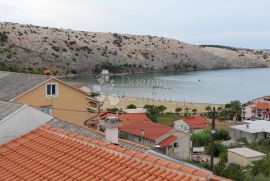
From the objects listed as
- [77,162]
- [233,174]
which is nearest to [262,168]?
[233,174]

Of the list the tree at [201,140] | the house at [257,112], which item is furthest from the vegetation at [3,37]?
the tree at [201,140]

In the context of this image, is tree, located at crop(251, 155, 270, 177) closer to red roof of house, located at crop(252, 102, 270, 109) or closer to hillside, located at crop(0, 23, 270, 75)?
red roof of house, located at crop(252, 102, 270, 109)

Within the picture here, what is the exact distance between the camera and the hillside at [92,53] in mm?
97750

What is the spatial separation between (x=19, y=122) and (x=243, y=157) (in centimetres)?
2025

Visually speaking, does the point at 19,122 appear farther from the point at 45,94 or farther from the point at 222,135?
the point at 222,135

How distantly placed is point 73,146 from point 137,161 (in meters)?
1.56

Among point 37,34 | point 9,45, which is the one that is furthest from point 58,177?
point 37,34

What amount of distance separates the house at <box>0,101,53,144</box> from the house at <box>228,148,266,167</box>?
19593mm

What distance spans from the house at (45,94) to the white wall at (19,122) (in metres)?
10.2

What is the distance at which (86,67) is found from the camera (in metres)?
110

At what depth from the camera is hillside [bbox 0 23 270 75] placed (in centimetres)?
9775

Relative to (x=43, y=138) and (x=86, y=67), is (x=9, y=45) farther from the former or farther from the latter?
(x=43, y=138)

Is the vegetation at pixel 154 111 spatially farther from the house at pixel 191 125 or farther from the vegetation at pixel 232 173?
the vegetation at pixel 232 173

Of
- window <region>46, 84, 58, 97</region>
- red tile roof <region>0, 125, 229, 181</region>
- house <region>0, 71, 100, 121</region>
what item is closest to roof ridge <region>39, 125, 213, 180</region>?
red tile roof <region>0, 125, 229, 181</region>
